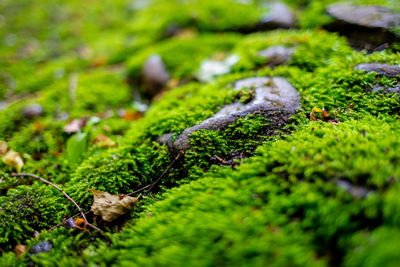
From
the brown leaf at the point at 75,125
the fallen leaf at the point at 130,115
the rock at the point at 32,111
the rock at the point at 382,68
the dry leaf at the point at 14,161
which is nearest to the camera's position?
the rock at the point at 382,68

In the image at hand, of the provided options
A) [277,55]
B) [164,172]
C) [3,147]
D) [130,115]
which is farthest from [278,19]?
[3,147]

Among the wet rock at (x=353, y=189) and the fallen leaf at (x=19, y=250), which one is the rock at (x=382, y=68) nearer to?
the wet rock at (x=353, y=189)

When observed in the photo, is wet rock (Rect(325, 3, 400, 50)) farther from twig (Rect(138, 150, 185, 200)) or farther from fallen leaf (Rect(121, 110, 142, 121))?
fallen leaf (Rect(121, 110, 142, 121))

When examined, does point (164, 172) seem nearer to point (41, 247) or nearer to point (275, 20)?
point (41, 247)

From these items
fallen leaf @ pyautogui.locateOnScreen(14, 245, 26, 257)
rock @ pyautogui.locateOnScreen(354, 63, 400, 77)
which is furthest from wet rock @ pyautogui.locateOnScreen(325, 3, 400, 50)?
fallen leaf @ pyautogui.locateOnScreen(14, 245, 26, 257)

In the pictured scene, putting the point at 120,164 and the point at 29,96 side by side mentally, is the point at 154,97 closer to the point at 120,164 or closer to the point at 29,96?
the point at 120,164

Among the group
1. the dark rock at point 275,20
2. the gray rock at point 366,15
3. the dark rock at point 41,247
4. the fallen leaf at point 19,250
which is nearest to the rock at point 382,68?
the gray rock at point 366,15
